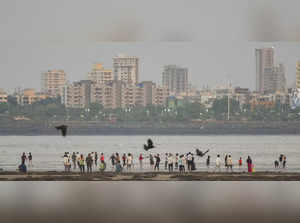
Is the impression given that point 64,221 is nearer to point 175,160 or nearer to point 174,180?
point 174,180

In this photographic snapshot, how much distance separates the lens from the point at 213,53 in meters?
61.0

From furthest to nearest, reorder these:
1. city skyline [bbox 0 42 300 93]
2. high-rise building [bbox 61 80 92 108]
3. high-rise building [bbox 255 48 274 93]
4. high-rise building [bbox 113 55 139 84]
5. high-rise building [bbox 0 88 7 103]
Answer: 1. high-rise building [bbox 0 88 7 103]
2. high-rise building [bbox 61 80 92 108]
3. city skyline [bbox 0 42 300 93]
4. high-rise building [bbox 113 55 139 84]
5. high-rise building [bbox 255 48 274 93]

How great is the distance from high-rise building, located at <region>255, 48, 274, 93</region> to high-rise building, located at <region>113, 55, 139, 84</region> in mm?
5659

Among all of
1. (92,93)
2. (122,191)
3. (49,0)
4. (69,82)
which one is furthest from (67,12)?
(69,82)

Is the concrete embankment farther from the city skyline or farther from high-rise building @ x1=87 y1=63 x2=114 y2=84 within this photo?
high-rise building @ x1=87 y1=63 x2=114 y2=84

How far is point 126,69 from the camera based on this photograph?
42.3 meters

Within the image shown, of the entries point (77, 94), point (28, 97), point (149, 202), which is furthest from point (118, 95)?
point (149, 202)

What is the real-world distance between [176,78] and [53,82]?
8.95 metres

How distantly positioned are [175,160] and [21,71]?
41.4 m

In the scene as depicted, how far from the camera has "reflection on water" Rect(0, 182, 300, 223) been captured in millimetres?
7258

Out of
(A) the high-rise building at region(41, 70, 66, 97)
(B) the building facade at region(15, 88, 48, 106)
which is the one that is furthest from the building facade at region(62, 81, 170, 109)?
(B) the building facade at region(15, 88, 48, 106)

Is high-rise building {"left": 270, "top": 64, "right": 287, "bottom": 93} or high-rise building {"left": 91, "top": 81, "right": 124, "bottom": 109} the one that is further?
high-rise building {"left": 91, "top": 81, "right": 124, "bottom": 109}

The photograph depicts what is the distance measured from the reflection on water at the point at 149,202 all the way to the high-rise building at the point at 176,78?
33225 millimetres

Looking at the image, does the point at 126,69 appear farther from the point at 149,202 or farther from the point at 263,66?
the point at 149,202
